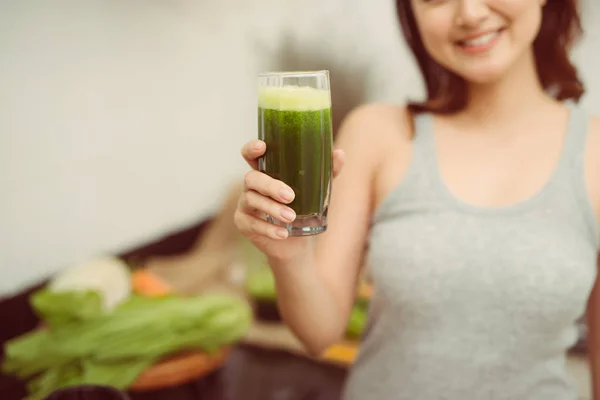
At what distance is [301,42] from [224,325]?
75.9 inches

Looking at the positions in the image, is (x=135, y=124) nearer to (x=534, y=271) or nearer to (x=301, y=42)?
(x=301, y=42)

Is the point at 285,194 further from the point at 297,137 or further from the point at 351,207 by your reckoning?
the point at 351,207

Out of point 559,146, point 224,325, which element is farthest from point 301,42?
point 559,146

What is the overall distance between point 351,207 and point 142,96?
5.05ft

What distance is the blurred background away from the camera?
1.75m

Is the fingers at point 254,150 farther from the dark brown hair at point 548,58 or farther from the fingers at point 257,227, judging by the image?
the dark brown hair at point 548,58

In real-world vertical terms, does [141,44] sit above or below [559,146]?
above

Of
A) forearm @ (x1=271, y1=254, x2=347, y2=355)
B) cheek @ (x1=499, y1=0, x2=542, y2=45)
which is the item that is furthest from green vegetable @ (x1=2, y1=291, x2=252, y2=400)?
cheek @ (x1=499, y1=0, x2=542, y2=45)

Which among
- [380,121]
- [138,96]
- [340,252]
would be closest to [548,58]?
[380,121]

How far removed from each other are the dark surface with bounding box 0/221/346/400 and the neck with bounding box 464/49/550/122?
108 cm

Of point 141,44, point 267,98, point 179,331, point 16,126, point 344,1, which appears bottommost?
point 179,331

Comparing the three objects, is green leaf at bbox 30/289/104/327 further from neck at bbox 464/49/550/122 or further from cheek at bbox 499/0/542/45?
cheek at bbox 499/0/542/45

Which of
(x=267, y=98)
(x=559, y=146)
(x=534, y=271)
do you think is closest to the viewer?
(x=267, y=98)

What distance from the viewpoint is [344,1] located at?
9.71 feet
